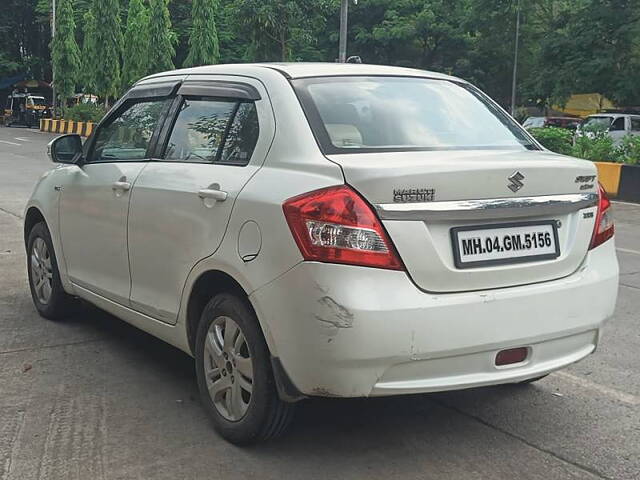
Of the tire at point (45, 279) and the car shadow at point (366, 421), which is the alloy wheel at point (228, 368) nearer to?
the car shadow at point (366, 421)

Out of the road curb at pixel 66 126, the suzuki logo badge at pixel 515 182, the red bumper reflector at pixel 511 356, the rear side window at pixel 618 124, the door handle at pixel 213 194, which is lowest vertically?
the road curb at pixel 66 126

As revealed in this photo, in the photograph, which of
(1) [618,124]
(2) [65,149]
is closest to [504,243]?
(2) [65,149]

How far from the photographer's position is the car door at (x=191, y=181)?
12.0 ft

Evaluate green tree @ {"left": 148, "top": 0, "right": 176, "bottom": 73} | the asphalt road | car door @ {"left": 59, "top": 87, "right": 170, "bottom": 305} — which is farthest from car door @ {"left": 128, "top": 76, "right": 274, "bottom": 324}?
green tree @ {"left": 148, "top": 0, "right": 176, "bottom": 73}

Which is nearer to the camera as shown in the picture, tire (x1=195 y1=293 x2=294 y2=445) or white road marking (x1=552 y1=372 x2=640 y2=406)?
tire (x1=195 y1=293 x2=294 y2=445)

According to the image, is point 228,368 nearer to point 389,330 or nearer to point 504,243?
point 389,330

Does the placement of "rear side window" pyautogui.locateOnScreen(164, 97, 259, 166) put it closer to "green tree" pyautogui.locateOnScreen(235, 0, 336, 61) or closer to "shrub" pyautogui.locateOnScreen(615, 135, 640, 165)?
"shrub" pyautogui.locateOnScreen(615, 135, 640, 165)

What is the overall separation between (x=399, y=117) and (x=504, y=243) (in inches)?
32.7

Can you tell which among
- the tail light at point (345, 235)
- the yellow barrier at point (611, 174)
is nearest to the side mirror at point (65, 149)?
the tail light at point (345, 235)

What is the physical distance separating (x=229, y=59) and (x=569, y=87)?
23592 millimetres

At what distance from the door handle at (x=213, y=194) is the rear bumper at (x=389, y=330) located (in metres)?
0.53

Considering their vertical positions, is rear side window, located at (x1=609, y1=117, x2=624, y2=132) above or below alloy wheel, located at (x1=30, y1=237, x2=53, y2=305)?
above

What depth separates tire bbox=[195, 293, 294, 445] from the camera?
133 inches

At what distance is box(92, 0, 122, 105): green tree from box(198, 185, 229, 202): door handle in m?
40.1
